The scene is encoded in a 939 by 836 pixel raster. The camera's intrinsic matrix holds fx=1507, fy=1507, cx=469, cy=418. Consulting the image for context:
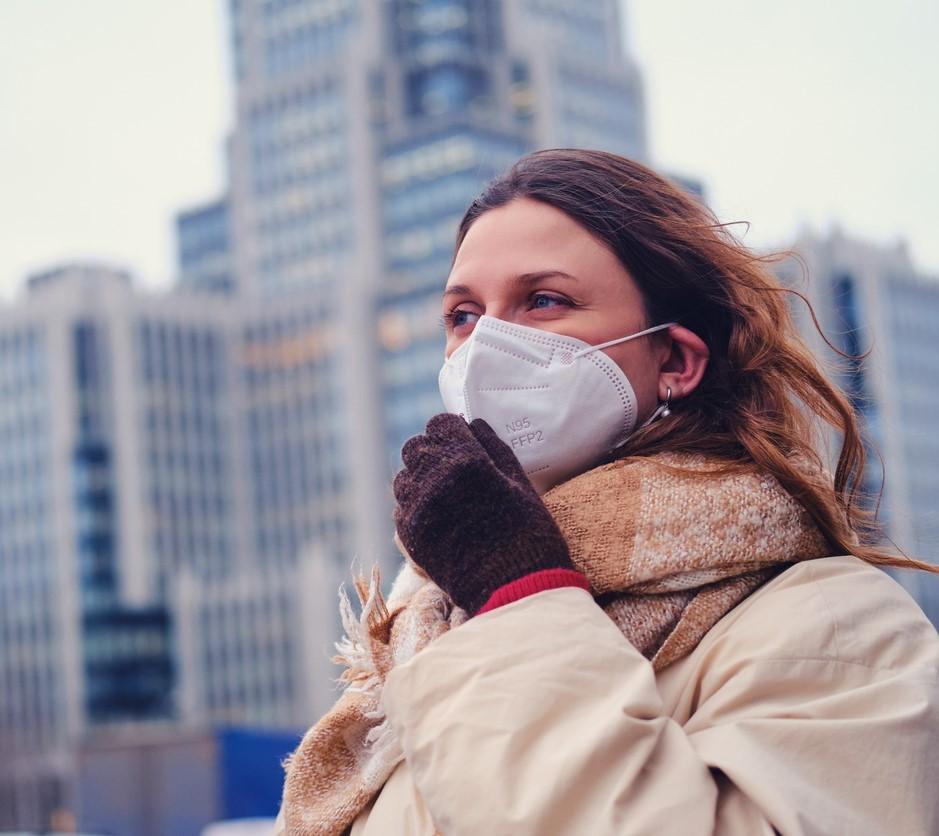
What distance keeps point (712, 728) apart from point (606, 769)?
20 centimetres

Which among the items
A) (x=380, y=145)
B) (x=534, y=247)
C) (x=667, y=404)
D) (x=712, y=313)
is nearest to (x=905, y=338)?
(x=380, y=145)

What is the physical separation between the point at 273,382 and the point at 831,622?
315 ft

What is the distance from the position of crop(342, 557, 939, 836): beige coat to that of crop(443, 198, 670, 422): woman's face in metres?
0.61

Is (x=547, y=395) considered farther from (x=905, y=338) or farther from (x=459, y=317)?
(x=905, y=338)

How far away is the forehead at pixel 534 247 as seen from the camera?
263 centimetres

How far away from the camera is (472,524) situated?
2.24 meters

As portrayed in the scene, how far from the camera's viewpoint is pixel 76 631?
297ft

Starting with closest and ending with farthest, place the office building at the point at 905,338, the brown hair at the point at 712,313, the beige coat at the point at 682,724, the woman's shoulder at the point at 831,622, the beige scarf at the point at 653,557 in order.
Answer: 1. the beige coat at the point at 682,724
2. the woman's shoulder at the point at 831,622
3. the beige scarf at the point at 653,557
4. the brown hair at the point at 712,313
5. the office building at the point at 905,338

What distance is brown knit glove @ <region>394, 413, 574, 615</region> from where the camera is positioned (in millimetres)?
2223

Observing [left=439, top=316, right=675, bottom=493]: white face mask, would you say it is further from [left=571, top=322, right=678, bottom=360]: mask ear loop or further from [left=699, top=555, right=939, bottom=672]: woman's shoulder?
[left=699, top=555, right=939, bottom=672]: woman's shoulder

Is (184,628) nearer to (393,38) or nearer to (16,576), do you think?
(16,576)

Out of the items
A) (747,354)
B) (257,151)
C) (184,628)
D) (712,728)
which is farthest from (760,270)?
(257,151)

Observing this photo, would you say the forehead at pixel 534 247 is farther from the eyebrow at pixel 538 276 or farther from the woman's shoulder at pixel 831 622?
the woman's shoulder at pixel 831 622

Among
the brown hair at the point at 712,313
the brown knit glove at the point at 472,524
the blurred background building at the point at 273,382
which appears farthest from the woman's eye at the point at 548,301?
the blurred background building at the point at 273,382
